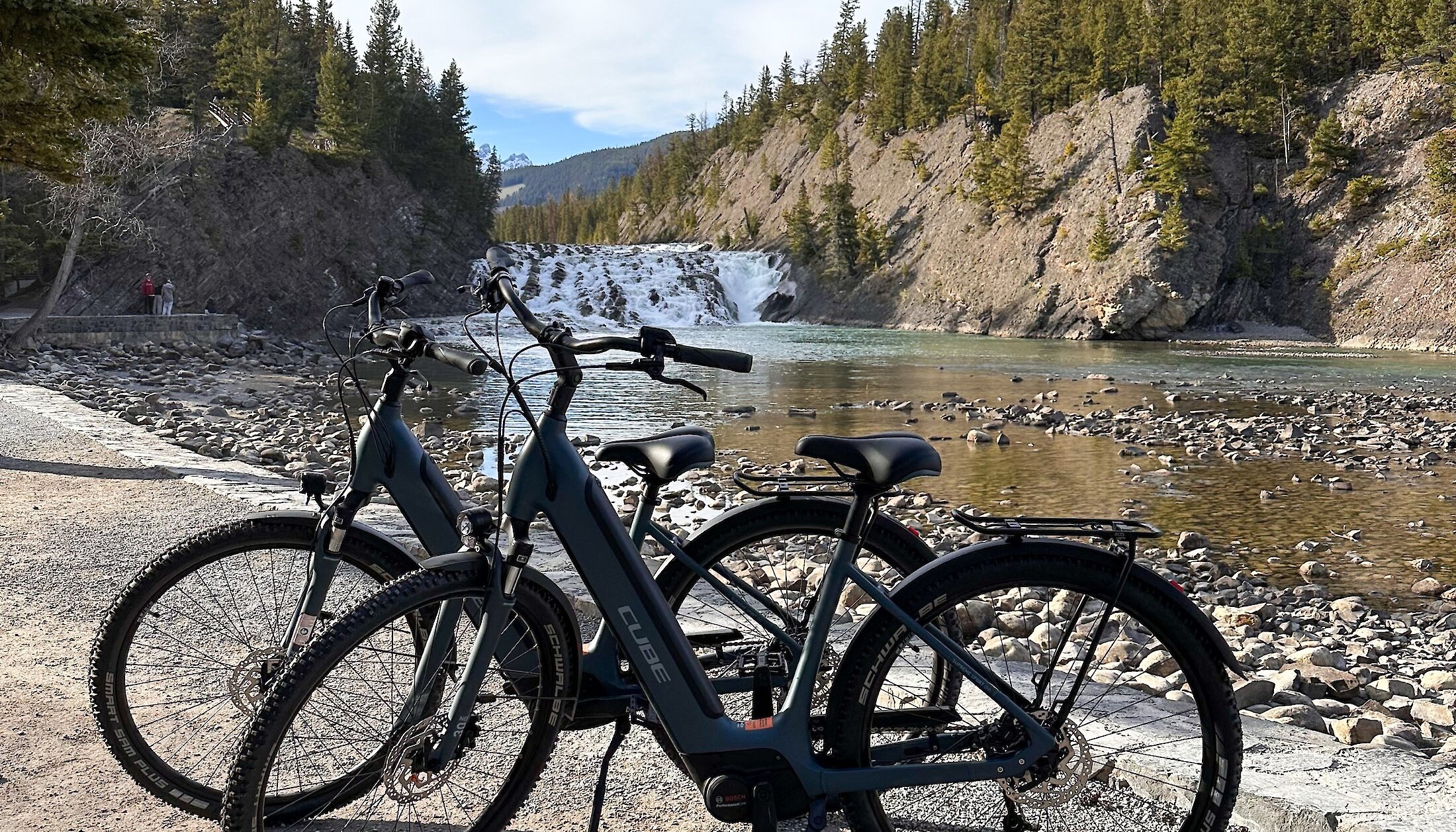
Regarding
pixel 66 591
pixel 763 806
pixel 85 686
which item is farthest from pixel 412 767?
pixel 66 591

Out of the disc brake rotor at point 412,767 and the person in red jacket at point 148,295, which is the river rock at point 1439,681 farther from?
the person in red jacket at point 148,295

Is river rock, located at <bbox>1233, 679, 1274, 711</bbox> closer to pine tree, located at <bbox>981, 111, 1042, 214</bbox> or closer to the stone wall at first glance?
the stone wall

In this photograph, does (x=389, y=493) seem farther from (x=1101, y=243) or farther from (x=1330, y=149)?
(x=1330, y=149)

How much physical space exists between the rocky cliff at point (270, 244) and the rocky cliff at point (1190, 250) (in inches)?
993

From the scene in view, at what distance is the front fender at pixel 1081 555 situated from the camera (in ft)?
8.74

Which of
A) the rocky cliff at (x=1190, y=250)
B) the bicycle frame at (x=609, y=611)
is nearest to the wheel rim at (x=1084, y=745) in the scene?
the bicycle frame at (x=609, y=611)

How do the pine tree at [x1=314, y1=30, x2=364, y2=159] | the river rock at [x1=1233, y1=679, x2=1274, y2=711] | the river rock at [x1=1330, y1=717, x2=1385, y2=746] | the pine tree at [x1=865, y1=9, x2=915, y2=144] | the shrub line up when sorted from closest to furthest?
the river rock at [x1=1330, y1=717, x2=1385, y2=746] < the river rock at [x1=1233, y1=679, x2=1274, y2=711] < the shrub < the pine tree at [x1=314, y1=30, x2=364, y2=159] < the pine tree at [x1=865, y1=9, x2=915, y2=144]

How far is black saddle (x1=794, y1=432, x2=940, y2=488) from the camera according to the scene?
2.76 m

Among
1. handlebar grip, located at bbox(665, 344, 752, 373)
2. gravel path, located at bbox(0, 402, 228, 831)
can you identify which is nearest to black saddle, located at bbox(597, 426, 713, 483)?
handlebar grip, located at bbox(665, 344, 752, 373)

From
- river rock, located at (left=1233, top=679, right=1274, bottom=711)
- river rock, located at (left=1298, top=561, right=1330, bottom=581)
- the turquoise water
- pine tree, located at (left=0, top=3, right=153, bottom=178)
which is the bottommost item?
the turquoise water

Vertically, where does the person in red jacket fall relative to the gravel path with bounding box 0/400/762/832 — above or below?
above

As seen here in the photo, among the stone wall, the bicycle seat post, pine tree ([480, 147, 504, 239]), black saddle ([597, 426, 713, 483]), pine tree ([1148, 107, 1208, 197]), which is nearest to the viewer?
black saddle ([597, 426, 713, 483])

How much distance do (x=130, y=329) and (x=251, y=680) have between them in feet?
113

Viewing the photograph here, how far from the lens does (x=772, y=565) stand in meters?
3.62
